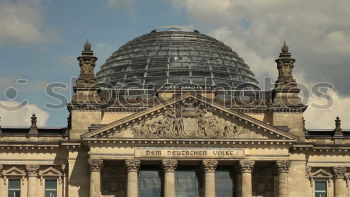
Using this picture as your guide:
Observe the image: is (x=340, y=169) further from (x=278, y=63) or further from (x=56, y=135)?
(x=56, y=135)

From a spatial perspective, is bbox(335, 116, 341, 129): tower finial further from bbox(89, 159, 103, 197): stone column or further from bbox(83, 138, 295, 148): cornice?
bbox(89, 159, 103, 197): stone column

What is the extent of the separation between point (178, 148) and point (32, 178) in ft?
44.7

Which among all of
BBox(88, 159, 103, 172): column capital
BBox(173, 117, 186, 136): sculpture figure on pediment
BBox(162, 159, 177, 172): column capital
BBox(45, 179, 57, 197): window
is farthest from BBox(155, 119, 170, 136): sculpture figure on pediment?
BBox(45, 179, 57, 197): window

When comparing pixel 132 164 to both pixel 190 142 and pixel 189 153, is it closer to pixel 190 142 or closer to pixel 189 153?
pixel 189 153

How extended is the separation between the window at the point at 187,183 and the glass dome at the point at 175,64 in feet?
39.2

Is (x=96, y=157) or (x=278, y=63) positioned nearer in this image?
(x=96, y=157)

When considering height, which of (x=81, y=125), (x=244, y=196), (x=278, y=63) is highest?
(x=278, y=63)

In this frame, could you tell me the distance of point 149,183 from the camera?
317 ft

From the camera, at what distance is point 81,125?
96.6m

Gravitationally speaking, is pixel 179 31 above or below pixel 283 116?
above

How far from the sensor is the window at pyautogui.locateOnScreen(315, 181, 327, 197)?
Result: 98562 millimetres

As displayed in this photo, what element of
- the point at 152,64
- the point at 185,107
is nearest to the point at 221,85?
the point at 152,64

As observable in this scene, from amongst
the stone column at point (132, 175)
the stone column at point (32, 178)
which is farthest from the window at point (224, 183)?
the stone column at point (32, 178)

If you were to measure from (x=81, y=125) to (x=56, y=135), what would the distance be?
2752 millimetres
